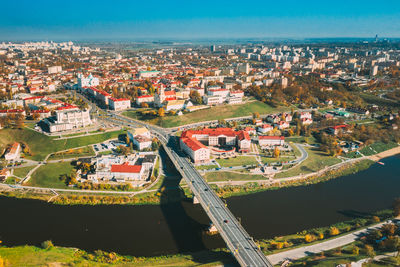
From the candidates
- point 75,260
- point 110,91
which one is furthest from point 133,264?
point 110,91

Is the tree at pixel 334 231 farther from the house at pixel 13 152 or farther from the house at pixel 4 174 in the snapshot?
the house at pixel 13 152

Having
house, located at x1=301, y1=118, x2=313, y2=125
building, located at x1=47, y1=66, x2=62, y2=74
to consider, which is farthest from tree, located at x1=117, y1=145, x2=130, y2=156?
building, located at x1=47, y1=66, x2=62, y2=74

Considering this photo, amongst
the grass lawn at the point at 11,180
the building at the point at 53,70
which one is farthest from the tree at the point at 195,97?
the building at the point at 53,70

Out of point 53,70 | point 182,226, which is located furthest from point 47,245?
point 53,70

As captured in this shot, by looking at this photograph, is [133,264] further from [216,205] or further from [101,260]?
[216,205]

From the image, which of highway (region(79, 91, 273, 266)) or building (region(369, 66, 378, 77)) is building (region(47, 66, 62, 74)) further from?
building (region(369, 66, 378, 77))

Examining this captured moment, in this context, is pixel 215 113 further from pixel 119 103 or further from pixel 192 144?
pixel 192 144
